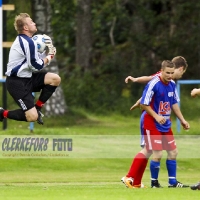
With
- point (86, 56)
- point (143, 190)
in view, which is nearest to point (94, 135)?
point (143, 190)

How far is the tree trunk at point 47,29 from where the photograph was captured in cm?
2188

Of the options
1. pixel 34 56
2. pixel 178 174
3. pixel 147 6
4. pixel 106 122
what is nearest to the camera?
pixel 34 56

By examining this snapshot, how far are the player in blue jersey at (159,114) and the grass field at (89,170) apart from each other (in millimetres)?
418

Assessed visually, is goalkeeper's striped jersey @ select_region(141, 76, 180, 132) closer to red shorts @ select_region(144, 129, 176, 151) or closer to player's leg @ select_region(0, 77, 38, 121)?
red shorts @ select_region(144, 129, 176, 151)

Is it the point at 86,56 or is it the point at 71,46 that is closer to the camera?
the point at 86,56

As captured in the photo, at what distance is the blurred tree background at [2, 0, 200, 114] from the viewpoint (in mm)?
25000

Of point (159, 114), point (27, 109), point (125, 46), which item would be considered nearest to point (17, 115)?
point (27, 109)

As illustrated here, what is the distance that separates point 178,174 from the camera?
52.3ft

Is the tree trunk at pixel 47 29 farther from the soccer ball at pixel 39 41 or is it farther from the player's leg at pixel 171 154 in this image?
the player's leg at pixel 171 154

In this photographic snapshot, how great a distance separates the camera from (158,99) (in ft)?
40.2

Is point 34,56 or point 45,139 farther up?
point 34,56

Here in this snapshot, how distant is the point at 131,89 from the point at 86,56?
128 inches

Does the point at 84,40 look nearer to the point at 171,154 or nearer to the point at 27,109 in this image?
the point at 27,109

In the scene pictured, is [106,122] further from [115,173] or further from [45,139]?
[115,173]
